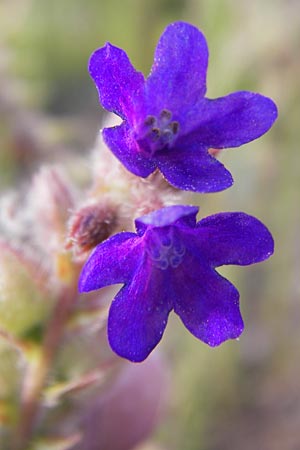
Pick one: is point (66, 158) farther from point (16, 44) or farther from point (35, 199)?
point (16, 44)

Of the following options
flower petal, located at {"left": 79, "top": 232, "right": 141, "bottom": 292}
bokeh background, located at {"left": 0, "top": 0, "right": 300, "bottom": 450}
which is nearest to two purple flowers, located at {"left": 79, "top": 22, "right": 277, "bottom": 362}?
flower petal, located at {"left": 79, "top": 232, "right": 141, "bottom": 292}

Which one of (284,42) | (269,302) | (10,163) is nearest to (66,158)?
(10,163)

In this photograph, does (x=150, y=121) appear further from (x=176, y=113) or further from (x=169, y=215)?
(x=169, y=215)

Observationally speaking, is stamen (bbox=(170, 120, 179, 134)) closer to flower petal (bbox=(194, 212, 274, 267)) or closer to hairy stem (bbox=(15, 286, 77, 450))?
flower petal (bbox=(194, 212, 274, 267))

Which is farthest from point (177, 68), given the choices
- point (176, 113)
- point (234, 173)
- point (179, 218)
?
point (234, 173)

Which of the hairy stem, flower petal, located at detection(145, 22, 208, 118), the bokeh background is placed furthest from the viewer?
the bokeh background

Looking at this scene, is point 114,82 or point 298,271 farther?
point 298,271
